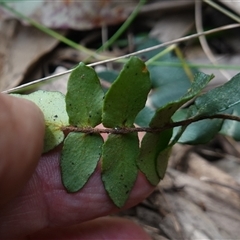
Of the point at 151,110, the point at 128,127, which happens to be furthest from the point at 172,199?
the point at 128,127

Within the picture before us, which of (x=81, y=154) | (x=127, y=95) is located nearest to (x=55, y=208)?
(x=81, y=154)

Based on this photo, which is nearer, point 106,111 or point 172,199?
point 106,111

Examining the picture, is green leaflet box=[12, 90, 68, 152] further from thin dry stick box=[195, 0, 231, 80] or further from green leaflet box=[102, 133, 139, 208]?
thin dry stick box=[195, 0, 231, 80]

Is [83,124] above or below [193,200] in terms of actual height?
above

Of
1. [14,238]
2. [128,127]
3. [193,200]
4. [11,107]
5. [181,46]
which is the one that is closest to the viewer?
[11,107]

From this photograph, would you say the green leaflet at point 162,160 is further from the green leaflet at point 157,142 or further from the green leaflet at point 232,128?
the green leaflet at point 232,128

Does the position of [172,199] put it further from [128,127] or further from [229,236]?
[128,127]

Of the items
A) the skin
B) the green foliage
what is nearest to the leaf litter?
the skin
